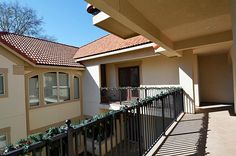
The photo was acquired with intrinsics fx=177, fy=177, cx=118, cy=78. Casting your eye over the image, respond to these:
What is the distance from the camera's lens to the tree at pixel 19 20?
2319 centimetres

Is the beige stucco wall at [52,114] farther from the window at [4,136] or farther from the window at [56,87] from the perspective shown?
the window at [4,136]

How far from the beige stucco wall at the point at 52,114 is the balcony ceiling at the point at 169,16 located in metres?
8.04

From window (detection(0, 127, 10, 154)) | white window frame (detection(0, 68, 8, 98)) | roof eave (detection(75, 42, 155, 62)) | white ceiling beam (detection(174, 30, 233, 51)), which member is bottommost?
window (detection(0, 127, 10, 154))

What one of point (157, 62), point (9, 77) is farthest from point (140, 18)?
point (9, 77)

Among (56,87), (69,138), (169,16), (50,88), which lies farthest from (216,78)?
(69,138)

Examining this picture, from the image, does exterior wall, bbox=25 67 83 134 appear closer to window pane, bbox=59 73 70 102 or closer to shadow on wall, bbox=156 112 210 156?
window pane, bbox=59 73 70 102

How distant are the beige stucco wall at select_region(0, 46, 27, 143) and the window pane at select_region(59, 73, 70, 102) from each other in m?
2.71

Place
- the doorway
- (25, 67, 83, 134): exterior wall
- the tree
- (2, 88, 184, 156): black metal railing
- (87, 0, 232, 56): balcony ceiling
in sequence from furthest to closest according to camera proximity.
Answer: the tree < the doorway < (25, 67, 83, 134): exterior wall < (87, 0, 232, 56): balcony ceiling < (2, 88, 184, 156): black metal railing

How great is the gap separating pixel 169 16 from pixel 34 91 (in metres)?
9.32

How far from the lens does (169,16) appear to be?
411cm

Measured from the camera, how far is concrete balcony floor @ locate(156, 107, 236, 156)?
3895 mm

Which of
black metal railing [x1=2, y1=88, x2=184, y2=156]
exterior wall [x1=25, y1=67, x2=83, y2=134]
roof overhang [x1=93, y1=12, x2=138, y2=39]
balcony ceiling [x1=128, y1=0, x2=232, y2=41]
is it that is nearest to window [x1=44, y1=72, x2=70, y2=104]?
exterior wall [x1=25, y1=67, x2=83, y2=134]

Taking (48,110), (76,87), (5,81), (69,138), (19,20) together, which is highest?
(19,20)

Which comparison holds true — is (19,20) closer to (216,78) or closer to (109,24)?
(109,24)
